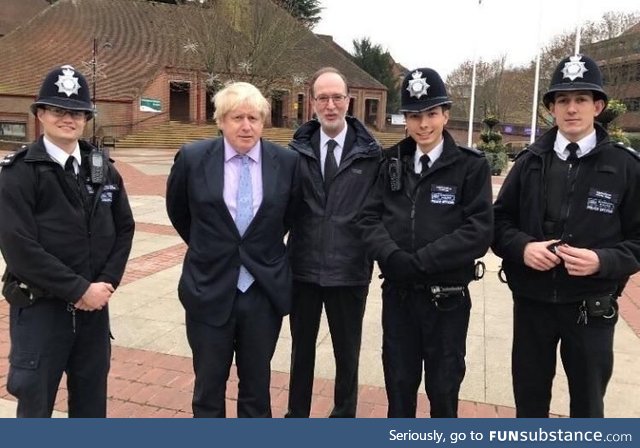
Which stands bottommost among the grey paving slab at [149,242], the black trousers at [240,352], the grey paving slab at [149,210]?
the grey paving slab at [149,242]

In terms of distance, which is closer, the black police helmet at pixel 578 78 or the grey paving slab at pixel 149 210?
the black police helmet at pixel 578 78

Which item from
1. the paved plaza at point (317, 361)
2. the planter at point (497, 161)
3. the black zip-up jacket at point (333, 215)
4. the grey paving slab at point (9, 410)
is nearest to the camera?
the black zip-up jacket at point (333, 215)

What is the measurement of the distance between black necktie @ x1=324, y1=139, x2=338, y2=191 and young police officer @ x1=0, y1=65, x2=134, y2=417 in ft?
3.77

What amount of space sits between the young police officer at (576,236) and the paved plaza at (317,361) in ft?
3.52

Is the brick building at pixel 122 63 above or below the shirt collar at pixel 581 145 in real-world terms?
above

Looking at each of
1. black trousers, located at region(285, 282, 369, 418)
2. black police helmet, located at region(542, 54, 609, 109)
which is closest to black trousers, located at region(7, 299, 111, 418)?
black trousers, located at region(285, 282, 369, 418)

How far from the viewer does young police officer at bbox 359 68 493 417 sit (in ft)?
9.32

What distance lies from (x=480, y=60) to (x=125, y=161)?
43.6 meters

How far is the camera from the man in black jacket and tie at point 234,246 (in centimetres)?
285

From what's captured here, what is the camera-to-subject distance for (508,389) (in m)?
4.09

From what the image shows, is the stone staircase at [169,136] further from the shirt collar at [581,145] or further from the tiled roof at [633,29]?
the shirt collar at [581,145]

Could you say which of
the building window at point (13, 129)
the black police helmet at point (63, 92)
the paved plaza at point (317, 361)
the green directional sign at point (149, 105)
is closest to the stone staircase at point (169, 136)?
the green directional sign at point (149, 105)

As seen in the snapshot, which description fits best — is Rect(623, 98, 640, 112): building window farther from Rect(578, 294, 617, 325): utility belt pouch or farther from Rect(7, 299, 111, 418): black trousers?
Rect(7, 299, 111, 418): black trousers

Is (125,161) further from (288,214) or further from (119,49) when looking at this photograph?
(288,214)
